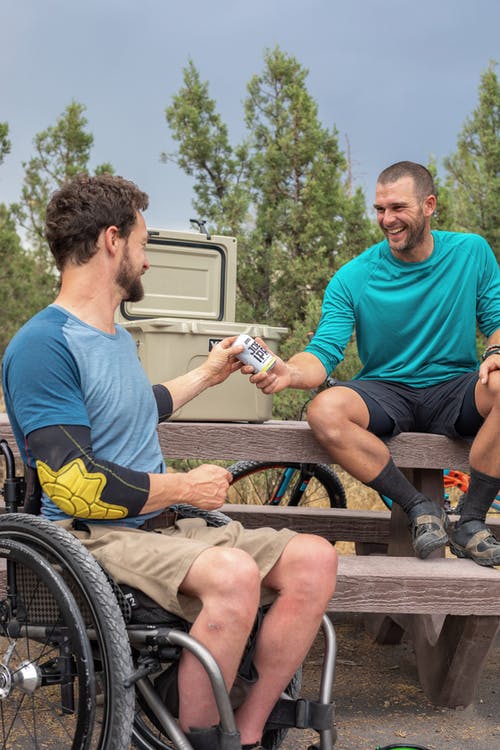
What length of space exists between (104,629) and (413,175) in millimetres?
2169

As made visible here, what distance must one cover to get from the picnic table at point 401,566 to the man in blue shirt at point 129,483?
52cm

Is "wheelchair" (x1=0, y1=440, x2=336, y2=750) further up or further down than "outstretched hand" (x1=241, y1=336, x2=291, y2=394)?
further down

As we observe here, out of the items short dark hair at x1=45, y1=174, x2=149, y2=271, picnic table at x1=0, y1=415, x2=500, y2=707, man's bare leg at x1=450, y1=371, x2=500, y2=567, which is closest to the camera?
short dark hair at x1=45, y1=174, x2=149, y2=271

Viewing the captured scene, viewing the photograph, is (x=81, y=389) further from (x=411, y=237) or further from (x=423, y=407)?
(x=411, y=237)

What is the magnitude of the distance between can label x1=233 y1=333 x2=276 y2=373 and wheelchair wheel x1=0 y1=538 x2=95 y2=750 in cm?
96

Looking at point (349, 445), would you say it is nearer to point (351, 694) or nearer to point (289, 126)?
point (351, 694)

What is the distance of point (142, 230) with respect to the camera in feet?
7.50

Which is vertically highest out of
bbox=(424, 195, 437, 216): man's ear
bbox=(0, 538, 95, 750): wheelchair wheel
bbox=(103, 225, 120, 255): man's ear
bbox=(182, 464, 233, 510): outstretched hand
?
bbox=(424, 195, 437, 216): man's ear

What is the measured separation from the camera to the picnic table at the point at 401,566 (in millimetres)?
2574

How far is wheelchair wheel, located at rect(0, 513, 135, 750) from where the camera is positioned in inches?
72.9

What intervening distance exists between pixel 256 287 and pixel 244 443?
201 inches

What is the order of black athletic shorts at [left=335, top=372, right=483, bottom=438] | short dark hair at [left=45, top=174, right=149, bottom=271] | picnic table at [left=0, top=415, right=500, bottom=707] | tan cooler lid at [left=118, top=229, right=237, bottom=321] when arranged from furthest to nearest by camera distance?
→ tan cooler lid at [left=118, top=229, right=237, bottom=321], black athletic shorts at [left=335, top=372, right=483, bottom=438], picnic table at [left=0, top=415, right=500, bottom=707], short dark hair at [left=45, top=174, right=149, bottom=271]

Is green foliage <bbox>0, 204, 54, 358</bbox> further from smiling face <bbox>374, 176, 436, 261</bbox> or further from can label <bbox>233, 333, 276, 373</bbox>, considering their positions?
can label <bbox>233, 333, 276, 373</bbox>

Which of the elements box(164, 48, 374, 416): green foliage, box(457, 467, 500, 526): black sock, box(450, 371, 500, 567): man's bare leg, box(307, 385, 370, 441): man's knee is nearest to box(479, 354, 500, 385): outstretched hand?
box(450, 371, 500, 567): man's bare leg
